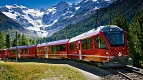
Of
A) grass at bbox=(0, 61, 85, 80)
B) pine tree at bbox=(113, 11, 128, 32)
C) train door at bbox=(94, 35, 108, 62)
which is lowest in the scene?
grass at bbox=(0, 61, 85, 80)

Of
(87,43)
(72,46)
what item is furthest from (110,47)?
(72,46)

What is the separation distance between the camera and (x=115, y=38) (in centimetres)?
→ 2373

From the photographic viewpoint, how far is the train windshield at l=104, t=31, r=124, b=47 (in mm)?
23395

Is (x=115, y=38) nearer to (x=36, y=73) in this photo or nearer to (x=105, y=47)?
(x=105, y=47)

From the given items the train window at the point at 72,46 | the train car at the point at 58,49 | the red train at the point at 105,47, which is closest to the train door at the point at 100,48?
the red train at the point at 105,47

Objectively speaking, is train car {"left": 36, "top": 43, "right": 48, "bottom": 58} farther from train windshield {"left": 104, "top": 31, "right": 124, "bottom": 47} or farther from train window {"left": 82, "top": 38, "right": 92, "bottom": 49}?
train windshield {"left": 104, "top": 31, "right": 124, "bottom": 47}

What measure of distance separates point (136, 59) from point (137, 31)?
5.44 metres

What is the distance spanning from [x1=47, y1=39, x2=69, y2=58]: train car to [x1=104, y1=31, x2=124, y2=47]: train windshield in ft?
61.4

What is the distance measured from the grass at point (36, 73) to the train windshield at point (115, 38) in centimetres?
451

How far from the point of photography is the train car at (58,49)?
140 feet

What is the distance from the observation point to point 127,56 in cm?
2320

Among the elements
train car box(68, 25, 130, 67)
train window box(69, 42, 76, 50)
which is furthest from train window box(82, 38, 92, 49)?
train window box(69, 42, 76, 50)

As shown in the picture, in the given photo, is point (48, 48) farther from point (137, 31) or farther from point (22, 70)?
point (22, 70)

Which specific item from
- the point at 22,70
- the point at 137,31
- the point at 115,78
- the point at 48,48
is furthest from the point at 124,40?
the point at 48,48
